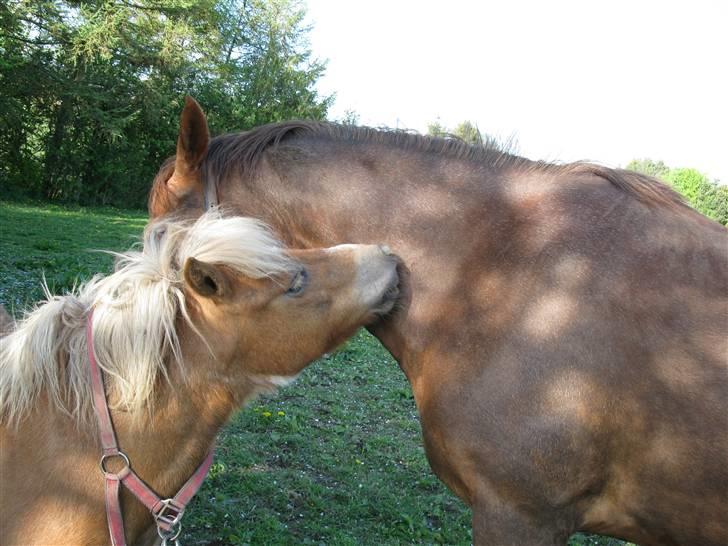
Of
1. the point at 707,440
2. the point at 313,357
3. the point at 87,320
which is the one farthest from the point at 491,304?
the point at 87,320

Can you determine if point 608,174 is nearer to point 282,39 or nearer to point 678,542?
point 678,542

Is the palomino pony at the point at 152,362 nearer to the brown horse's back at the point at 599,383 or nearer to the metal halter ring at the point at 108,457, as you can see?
the metal halter ring at the point at 108,457

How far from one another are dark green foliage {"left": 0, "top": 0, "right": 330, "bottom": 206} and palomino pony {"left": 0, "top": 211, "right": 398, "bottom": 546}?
65.6 feet

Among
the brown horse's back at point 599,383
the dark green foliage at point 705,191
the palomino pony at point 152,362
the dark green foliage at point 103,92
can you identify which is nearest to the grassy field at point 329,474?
the palomino pony at point 152,362

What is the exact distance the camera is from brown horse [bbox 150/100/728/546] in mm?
2188

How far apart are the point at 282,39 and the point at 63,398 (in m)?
35.7

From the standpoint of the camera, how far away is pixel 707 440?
2.12 m

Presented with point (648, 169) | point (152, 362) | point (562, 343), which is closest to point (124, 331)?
point (152, 362)

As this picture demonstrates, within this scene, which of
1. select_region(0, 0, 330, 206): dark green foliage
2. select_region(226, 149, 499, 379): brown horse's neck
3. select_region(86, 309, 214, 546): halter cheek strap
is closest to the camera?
select_region(86, 309, 214, 546): halter cheek strap

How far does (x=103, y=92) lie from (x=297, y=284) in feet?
79.7

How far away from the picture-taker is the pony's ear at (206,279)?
80.5 inches

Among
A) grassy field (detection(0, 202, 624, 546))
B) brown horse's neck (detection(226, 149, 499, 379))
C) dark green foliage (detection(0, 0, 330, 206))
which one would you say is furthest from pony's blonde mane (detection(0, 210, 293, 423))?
dark green foliage (detection(0, 0, 330, 206))

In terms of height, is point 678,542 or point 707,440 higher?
point 707,440

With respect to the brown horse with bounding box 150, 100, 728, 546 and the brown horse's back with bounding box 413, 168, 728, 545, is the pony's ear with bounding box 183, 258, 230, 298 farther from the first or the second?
the brown horse's back with bounding box 413, 168, 728, 545
